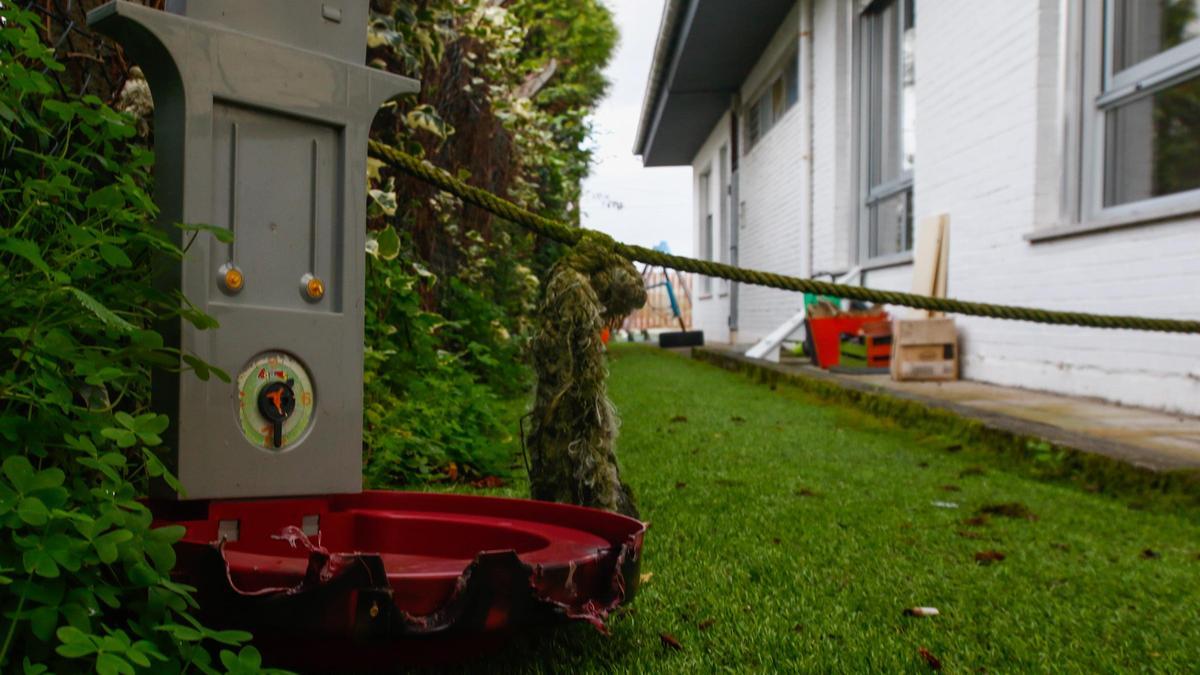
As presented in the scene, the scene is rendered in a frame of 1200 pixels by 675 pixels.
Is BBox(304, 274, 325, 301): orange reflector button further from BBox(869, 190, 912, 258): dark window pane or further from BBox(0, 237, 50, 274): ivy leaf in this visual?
BBox(869, 190, 912, 258): dark window pane

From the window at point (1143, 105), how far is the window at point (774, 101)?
21.6 feet

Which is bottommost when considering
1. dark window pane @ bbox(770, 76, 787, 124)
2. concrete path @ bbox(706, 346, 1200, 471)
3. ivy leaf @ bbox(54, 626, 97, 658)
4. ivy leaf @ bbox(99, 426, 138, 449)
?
concrete path @ bbox(706, 346, 1200, 471)

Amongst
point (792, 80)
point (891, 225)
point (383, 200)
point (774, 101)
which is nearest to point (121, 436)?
point (383, 200)

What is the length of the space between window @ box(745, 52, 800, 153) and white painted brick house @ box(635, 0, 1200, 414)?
0.33 ft

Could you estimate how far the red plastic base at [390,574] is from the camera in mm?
1174

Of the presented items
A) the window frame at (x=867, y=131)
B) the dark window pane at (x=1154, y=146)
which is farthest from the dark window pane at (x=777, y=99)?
the dark window pane at (x=1154, y=146)

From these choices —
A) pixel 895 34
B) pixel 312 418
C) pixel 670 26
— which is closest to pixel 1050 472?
pixel 312 418

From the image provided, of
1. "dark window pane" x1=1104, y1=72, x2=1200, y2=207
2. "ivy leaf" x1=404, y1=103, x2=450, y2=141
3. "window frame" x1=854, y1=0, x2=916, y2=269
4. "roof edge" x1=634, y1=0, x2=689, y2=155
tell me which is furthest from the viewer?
"roof edge" x1=634, y1=0, x2=689, y2=155

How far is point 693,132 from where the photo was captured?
67.3 feet

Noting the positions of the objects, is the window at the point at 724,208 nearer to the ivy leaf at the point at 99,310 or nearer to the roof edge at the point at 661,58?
the roof edge at the point at 661,58

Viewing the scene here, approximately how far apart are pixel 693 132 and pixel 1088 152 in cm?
1544

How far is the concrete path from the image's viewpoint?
3.52 metres

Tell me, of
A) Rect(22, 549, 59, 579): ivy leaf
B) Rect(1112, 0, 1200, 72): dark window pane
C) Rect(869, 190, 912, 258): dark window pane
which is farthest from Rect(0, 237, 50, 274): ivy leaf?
Rect(869, 190, 912, 258): dark window pane

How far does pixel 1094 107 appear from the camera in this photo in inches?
213
